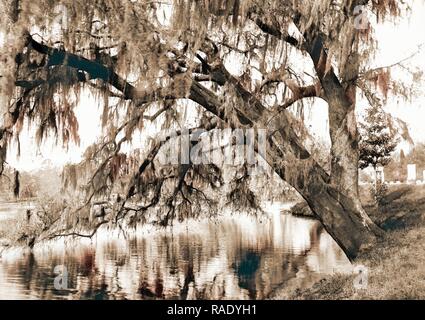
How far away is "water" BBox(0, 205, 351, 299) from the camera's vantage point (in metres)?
7.21

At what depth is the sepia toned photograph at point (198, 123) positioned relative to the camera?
16.0 feet

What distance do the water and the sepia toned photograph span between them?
0.08m

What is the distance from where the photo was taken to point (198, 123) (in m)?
6.57

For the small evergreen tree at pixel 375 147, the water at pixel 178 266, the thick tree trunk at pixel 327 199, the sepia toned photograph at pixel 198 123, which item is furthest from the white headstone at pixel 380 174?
the thick tree trunk at pixel 327 199

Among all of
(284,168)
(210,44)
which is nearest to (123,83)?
(210,44)

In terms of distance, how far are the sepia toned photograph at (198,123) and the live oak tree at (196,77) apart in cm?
1

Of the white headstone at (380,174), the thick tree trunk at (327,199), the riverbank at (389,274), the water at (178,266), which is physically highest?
the white headstone at (380,174)

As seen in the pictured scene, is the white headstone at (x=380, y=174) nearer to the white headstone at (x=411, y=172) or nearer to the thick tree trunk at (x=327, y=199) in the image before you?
the white headstone at (x=411, y=172)

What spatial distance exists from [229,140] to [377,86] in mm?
1538

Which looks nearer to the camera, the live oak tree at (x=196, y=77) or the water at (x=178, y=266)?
the live oak tree at (x=196, y=77)

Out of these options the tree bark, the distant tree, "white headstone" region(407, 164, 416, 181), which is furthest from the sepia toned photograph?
the distant tree

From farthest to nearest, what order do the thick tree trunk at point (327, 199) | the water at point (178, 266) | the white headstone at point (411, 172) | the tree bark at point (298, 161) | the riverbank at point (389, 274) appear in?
the white headstone at point (411, 172) → the water at point (178, 266) → the thick tree trunk at point (327, 199) → the tree bark at point (298, 161) → the riverbank at point (389, 274)
